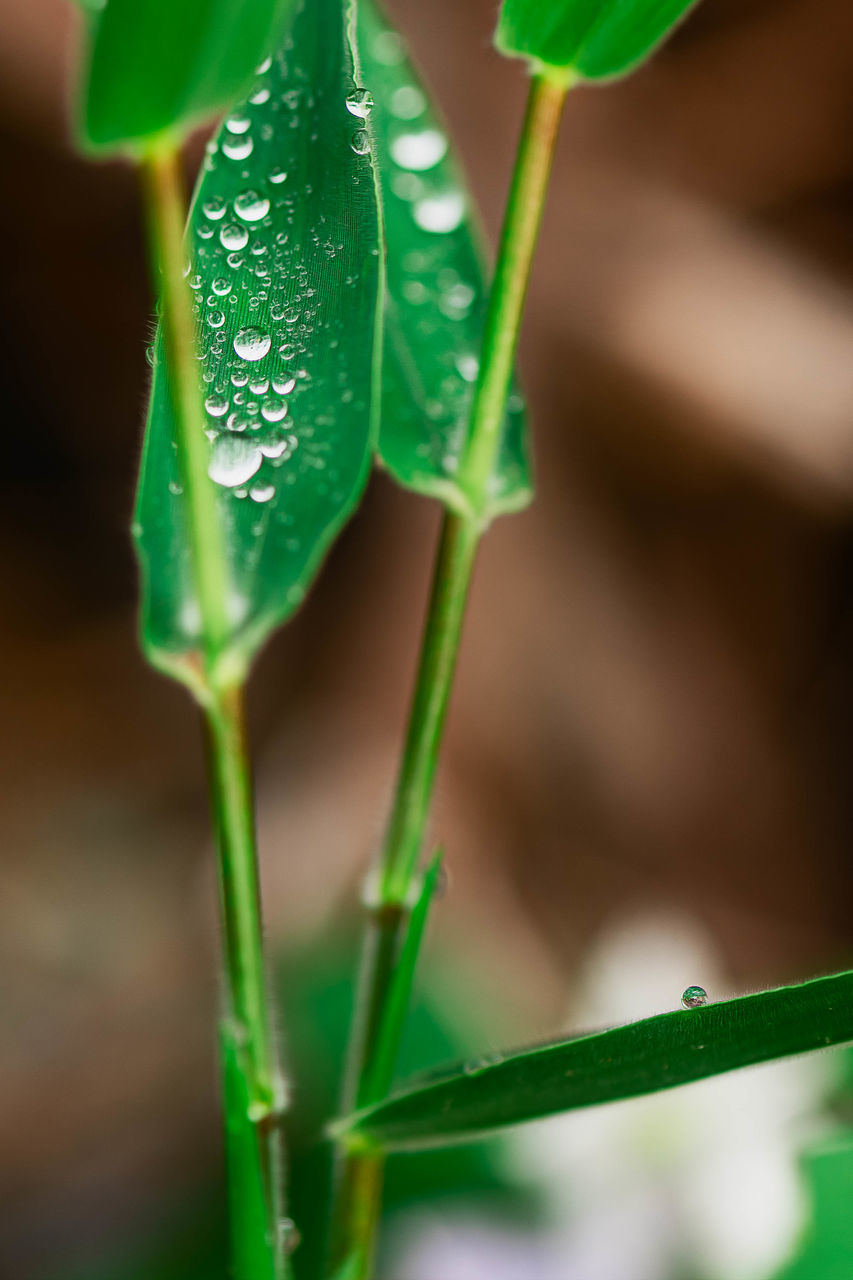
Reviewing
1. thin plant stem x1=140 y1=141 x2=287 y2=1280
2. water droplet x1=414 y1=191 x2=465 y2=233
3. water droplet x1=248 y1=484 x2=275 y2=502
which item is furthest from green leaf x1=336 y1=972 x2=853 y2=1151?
water droplet x1=414 y1=191 x2=465 y2=233

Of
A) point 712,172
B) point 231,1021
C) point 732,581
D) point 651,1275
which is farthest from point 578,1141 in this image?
point 712,172

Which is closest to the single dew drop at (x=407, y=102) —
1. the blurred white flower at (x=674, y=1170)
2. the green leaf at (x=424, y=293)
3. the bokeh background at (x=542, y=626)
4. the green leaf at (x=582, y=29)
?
the green leaf at (x=424, y=293)

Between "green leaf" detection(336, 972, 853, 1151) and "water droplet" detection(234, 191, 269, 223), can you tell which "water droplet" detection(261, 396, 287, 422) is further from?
"green leaf" detection(336, 972, 853, 1151)

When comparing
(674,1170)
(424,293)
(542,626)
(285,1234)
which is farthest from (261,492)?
(542,626)

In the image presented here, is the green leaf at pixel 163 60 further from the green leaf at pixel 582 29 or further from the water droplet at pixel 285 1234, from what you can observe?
the water droplet at pixel 285 1234

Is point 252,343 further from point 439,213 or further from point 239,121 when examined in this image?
point 439,213
